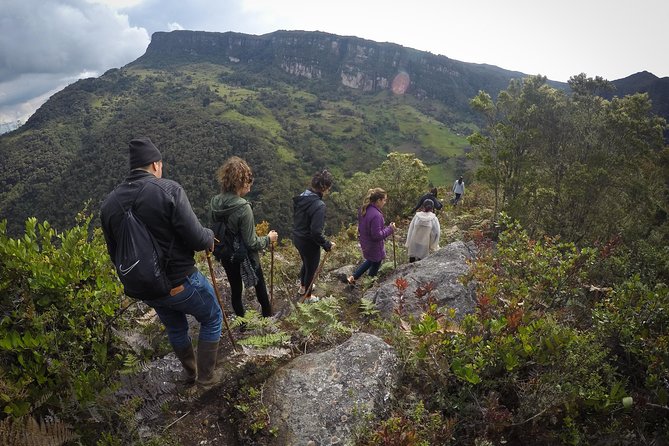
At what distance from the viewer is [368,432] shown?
2.51 m

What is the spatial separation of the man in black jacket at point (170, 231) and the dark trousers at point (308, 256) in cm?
230

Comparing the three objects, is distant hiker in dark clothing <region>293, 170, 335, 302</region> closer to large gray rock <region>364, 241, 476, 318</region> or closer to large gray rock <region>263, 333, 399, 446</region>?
large gray rock <region>364, 241, 476, 318</region>

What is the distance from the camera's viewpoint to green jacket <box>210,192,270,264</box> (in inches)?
154

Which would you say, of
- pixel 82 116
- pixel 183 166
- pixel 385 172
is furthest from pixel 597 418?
pixel 82 116

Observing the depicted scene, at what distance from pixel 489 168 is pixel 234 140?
296 ft

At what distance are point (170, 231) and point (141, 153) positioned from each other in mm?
635

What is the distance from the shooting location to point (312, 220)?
5070mm

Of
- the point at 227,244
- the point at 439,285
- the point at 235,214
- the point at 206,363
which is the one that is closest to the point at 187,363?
the point at 206,363

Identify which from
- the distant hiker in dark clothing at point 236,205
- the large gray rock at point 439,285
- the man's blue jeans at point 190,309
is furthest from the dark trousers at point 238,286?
the large gray rock at point 439,285

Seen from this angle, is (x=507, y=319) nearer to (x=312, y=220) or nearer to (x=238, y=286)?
(x=312, y=220)

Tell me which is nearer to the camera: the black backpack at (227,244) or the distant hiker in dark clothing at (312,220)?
the black backpack at (227,244)

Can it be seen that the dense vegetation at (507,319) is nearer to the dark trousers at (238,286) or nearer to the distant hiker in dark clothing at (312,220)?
the dark trousers at (238,286)

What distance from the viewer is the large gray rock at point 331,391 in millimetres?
2633

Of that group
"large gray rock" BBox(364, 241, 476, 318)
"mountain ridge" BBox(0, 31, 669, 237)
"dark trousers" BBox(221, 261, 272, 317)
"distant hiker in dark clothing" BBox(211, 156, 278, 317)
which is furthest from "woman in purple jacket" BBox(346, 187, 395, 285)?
"mountain ridge" BBox(0, 31, 669, 237)
